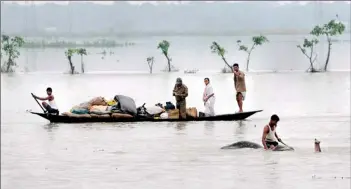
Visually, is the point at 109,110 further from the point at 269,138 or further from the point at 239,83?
the point at 269,138

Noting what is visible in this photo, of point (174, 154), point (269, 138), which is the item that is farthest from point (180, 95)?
point (269, 138)

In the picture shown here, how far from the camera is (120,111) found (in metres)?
19.4

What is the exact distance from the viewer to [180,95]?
19.1 metres

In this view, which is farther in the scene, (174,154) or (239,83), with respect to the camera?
(239,83)

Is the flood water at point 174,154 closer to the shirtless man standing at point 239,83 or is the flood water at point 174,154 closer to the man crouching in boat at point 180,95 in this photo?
the man crouching in boat at point 180,95

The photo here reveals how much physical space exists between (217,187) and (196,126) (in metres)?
7.61

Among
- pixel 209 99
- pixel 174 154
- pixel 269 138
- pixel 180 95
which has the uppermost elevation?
pixel 180 95

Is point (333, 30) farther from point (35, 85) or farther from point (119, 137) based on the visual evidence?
point (119, 137)

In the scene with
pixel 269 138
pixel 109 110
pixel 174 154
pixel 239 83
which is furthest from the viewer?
pixel 239 83

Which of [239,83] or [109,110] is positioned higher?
[239,83]

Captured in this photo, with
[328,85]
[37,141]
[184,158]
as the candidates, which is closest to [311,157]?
[184,158]

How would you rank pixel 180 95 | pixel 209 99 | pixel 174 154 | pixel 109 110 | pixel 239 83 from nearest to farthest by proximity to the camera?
pixel 174 154, pixel 180 95, pixel 209 99, pixel 109 110, pixel 239 83

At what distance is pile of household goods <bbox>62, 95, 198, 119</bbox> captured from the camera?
19.4 m

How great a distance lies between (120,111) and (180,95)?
54.0 inches
